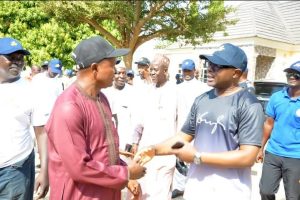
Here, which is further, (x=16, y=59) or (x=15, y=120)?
(x=16, y=59)

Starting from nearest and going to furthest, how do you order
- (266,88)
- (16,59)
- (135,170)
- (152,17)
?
(135,170) → (16,59) → (266,88) → (152,17)

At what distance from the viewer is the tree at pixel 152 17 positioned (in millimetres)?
14656

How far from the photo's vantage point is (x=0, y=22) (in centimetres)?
2234

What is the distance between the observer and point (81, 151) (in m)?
2.17

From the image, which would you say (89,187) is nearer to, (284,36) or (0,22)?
(284,36)

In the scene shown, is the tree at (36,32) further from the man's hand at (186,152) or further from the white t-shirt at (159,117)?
the man's hand at (186,152)

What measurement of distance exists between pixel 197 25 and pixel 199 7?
3.24 ft

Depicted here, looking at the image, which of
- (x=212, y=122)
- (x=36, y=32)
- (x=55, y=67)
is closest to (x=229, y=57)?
(x=212, y=122)

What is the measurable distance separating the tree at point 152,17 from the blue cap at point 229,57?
1200 cm

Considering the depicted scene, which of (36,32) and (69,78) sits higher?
(36,32)

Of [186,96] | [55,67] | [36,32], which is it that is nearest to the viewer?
[186,96]

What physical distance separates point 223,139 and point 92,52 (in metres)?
1.12

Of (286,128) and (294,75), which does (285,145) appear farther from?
(294,75)

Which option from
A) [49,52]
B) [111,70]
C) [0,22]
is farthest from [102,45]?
[0,22]
